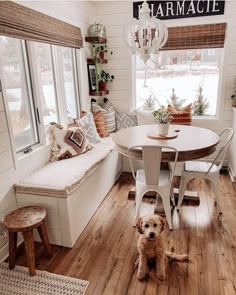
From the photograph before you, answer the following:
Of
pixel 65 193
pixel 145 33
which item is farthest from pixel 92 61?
pixel 65 193

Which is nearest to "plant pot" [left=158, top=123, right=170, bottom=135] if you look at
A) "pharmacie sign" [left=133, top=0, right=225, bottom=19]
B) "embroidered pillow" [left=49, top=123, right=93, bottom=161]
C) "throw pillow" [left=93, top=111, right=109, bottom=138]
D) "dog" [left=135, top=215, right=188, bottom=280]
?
"embroidered pillow" [left=49, top=123, right=93, bottom=161]

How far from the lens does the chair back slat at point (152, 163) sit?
2010 mm

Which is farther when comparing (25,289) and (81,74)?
(81,74)

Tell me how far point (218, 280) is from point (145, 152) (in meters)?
1.06

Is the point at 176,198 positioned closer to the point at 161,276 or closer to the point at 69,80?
the point at 161,276

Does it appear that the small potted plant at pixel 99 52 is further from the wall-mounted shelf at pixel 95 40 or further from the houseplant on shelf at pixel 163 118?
the houseplant on shelf at pixel 163 118

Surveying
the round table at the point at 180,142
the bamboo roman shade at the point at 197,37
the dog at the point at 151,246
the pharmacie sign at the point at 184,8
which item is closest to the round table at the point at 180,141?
the round table at the point at 180,142

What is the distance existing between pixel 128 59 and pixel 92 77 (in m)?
0.62

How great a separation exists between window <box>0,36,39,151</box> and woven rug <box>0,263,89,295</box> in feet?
3.51

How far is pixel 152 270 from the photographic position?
71.1 inches

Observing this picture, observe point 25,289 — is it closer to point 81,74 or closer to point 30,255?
point 30,255

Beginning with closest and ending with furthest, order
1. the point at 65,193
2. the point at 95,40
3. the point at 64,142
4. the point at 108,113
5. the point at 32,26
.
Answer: the point at 65,193 → the point at 32,26 → the point at 64,142 → the point at 95,40 → the point at 108,113

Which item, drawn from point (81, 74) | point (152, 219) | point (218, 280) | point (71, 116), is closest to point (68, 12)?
point (81, 74)

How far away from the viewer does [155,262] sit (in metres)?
1.82
